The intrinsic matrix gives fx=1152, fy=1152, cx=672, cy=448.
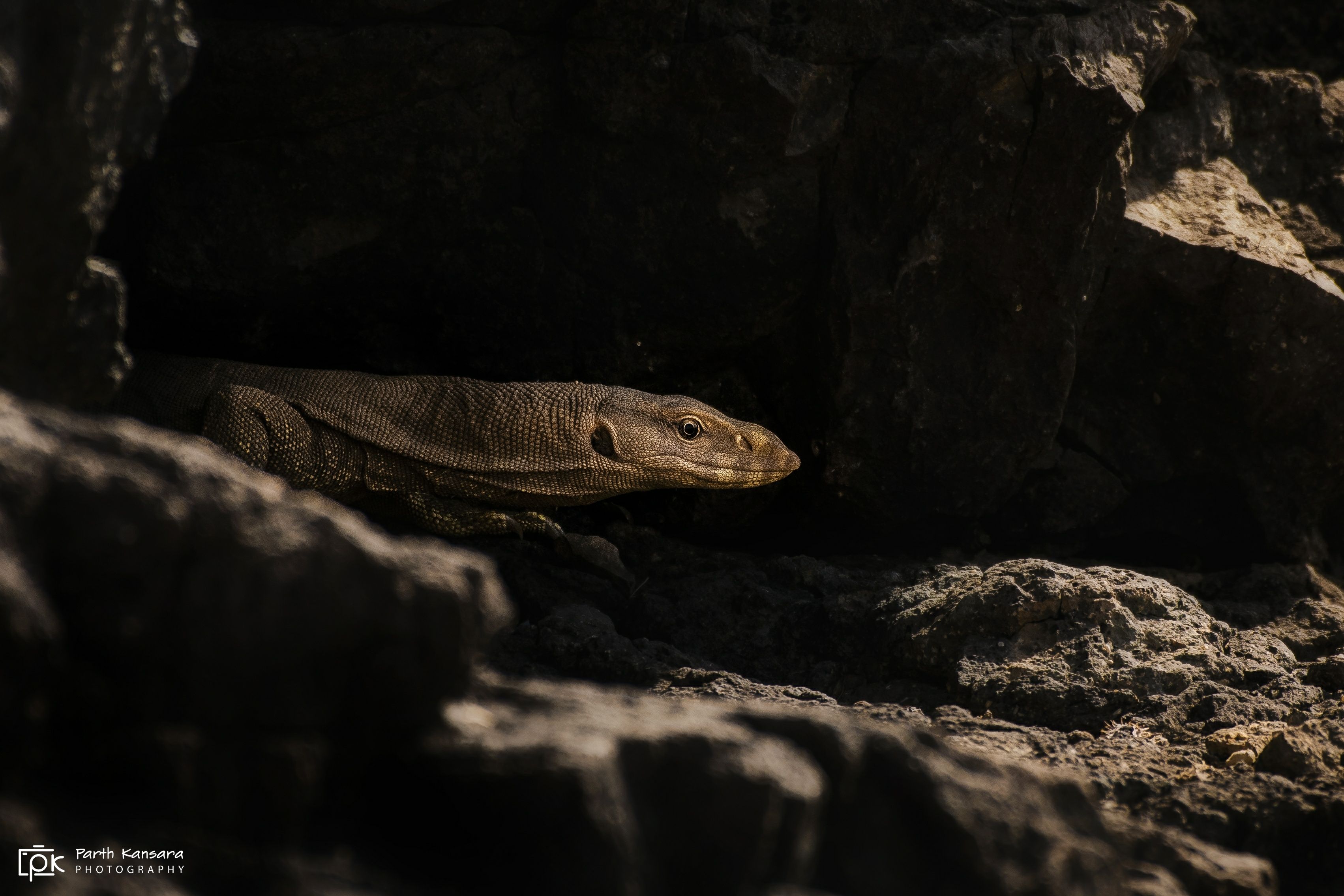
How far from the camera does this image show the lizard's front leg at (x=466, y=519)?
5.75 meters

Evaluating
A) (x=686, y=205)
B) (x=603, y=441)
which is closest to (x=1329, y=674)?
(x=603, y=441)

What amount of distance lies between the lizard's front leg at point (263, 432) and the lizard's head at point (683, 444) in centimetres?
142

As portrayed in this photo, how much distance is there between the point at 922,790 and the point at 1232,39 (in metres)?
6.46

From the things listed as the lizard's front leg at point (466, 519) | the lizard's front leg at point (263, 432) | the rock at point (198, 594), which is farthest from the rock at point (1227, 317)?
the rock at point (198, 594)

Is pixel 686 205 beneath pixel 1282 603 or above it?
above

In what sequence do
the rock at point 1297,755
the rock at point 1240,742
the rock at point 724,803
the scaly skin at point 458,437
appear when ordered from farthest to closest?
the scaly skin at point 458,437 → the rock at point 1240,742 → the rock at point 1297,755 → the rock at point 724,803

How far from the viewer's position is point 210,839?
2096 mm

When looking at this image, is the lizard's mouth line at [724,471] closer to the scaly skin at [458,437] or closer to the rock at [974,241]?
Result: the scaly skin at [458,437]

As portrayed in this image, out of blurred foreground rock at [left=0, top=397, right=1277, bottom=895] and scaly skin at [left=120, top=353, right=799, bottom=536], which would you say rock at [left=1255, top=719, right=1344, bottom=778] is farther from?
scaly skin at [left=120, top=353, right=799, bottom=536]

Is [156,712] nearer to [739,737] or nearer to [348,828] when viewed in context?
[348,828]

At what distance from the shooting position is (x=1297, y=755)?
3.92 metres

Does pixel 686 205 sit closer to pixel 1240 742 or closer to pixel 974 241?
pixel 974 241

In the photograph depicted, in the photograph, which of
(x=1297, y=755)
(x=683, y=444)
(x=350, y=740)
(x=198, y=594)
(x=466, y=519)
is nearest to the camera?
(x=198, y=594)

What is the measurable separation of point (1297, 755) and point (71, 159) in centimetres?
429
